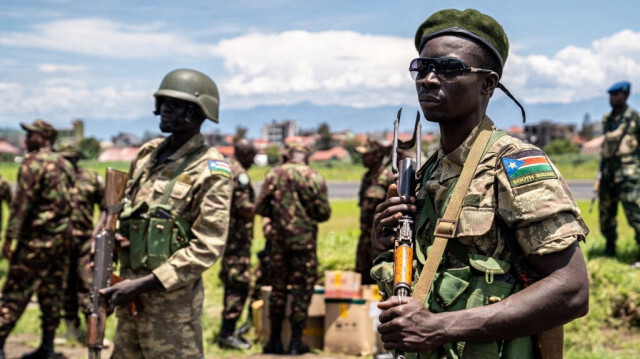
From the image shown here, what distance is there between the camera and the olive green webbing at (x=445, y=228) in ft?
7.23

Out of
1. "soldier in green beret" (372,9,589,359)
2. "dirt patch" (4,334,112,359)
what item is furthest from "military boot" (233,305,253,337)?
"soldier in green beret" (372,9,589,359)

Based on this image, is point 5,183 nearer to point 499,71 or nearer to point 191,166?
point 191,166

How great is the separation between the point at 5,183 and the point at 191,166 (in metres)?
7.26

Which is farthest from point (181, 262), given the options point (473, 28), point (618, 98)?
point (618, 98)

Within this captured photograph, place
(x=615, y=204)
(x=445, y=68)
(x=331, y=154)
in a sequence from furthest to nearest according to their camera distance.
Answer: (x=331, y=154) < (x=615, y=204) < (x=445, y=68)

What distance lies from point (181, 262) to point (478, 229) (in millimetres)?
2384

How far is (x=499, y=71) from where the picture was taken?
7.85 ft

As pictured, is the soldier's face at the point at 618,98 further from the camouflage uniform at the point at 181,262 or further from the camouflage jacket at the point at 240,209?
the camouflage uniform at the point at 181,262

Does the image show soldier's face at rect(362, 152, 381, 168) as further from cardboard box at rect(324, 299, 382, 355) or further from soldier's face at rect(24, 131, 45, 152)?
soldier's face at rect(24, 131, 45, 152)

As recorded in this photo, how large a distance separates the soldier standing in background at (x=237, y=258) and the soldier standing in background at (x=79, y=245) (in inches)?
63.0

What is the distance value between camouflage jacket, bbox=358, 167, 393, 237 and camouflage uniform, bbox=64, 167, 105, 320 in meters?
3.11

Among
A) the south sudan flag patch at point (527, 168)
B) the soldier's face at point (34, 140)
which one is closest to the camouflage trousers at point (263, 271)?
the soldier's face at point (34, 140)

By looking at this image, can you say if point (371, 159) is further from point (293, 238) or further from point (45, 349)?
point (45, 349)

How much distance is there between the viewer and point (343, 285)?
23.9 feet
